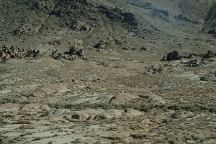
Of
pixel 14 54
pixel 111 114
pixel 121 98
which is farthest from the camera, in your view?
pixel 14 54

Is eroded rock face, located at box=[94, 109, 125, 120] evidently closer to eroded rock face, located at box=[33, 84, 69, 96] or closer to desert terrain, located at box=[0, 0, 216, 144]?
desert terrain, located at box=[0, 0, 216, 144]

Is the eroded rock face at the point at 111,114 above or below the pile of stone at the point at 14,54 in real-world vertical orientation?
below

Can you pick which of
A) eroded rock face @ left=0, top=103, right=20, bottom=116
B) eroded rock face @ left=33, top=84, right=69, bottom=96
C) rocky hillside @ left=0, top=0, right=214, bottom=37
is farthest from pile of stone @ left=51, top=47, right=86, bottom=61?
eroded rock face @ left=0, top=103, right=20, bottom=116

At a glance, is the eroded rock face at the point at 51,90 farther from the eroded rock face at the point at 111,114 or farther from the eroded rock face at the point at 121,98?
the eroded rock face at the point at 111,114

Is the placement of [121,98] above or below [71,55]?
below

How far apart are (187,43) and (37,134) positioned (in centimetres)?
11239

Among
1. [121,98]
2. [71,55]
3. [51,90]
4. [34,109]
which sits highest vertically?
[71,55]

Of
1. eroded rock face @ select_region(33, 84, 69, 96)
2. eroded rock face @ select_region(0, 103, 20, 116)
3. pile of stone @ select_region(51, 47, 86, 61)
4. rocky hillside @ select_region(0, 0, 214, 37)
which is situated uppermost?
rocky hillside @ select_region(0, 0, 214, 37)

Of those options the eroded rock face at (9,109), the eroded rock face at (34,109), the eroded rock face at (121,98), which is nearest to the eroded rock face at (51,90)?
the eroded rock face at (9,109)

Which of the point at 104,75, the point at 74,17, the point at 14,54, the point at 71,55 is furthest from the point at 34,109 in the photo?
the point at 74,17

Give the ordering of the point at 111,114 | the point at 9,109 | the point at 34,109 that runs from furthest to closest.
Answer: the point at 9,109 → the point at 34,109 → the point at 111,114

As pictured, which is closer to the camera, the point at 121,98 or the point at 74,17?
the point at 121,98

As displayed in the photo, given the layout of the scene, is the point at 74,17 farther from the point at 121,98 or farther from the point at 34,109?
the point at 34,109

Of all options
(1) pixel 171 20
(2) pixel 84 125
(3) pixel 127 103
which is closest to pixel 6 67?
(3) pixel 127 103
